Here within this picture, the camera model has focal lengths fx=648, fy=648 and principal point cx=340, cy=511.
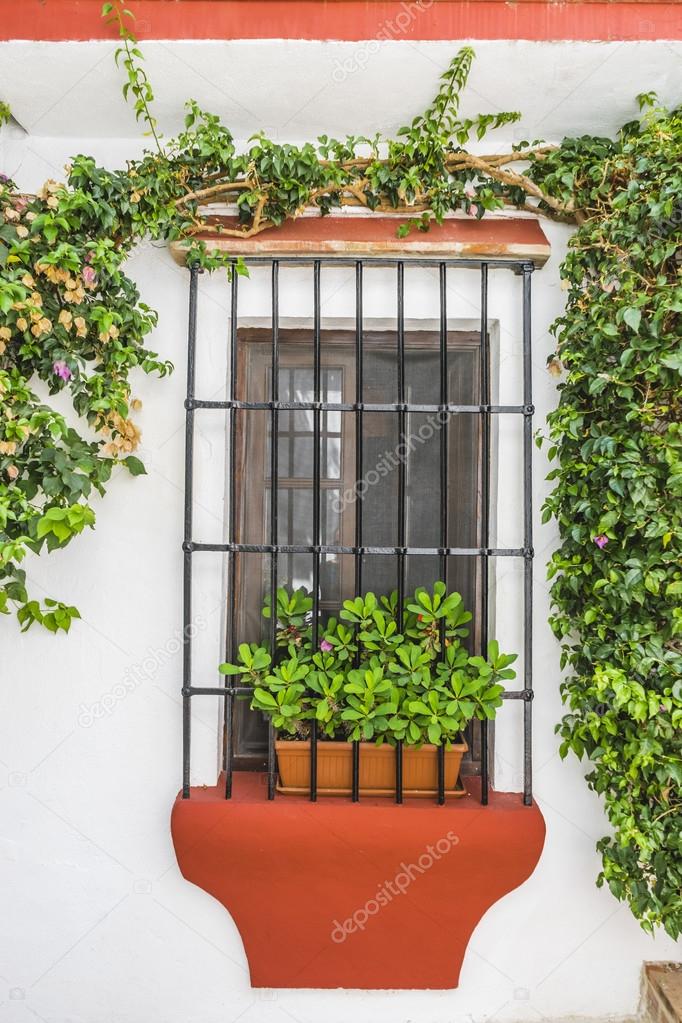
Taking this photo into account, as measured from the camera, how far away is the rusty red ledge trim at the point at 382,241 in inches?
75.7

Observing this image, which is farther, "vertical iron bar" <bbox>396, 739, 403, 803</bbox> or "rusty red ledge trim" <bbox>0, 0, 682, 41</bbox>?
"vertical iron bar" <bbox>396, 739, 403, 803</bbox>

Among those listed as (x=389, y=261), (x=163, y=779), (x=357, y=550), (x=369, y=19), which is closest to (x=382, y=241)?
(x=389, y=261)

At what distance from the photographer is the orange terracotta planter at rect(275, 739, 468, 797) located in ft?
6.26

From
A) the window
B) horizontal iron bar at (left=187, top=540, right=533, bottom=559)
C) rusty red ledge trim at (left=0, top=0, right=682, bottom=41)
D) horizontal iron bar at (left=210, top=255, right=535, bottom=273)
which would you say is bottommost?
horizontal iron bar at (left=187, top=540, right=533, bottom=559)

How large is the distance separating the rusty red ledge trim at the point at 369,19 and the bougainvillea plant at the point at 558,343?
0.28ft

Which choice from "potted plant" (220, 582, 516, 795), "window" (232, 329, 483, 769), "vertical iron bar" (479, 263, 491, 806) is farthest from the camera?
"window" (232, 329, 483, 769)

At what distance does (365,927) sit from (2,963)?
1.12m

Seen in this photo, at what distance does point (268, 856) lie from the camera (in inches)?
73.1

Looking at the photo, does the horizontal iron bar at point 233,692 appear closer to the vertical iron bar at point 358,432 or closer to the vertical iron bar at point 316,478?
the vertical iron bar at point 316,478

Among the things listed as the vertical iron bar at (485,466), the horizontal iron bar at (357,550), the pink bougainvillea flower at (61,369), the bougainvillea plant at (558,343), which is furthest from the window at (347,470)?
the pink bougainvillea flower at (61,369)

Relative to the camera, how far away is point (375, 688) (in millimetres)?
1796

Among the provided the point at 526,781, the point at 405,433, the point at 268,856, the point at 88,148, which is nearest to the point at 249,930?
the point at 268,856

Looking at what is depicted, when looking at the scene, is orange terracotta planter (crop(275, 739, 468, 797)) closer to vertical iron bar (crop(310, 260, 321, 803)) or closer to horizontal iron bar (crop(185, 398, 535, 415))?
vertical iron bar (crop(310, 260, 321, 803))

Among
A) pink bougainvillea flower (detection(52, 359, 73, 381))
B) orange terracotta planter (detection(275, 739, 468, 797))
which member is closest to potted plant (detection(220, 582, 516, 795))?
orange terracotta planter (detection(275, 739, 468, 797))
